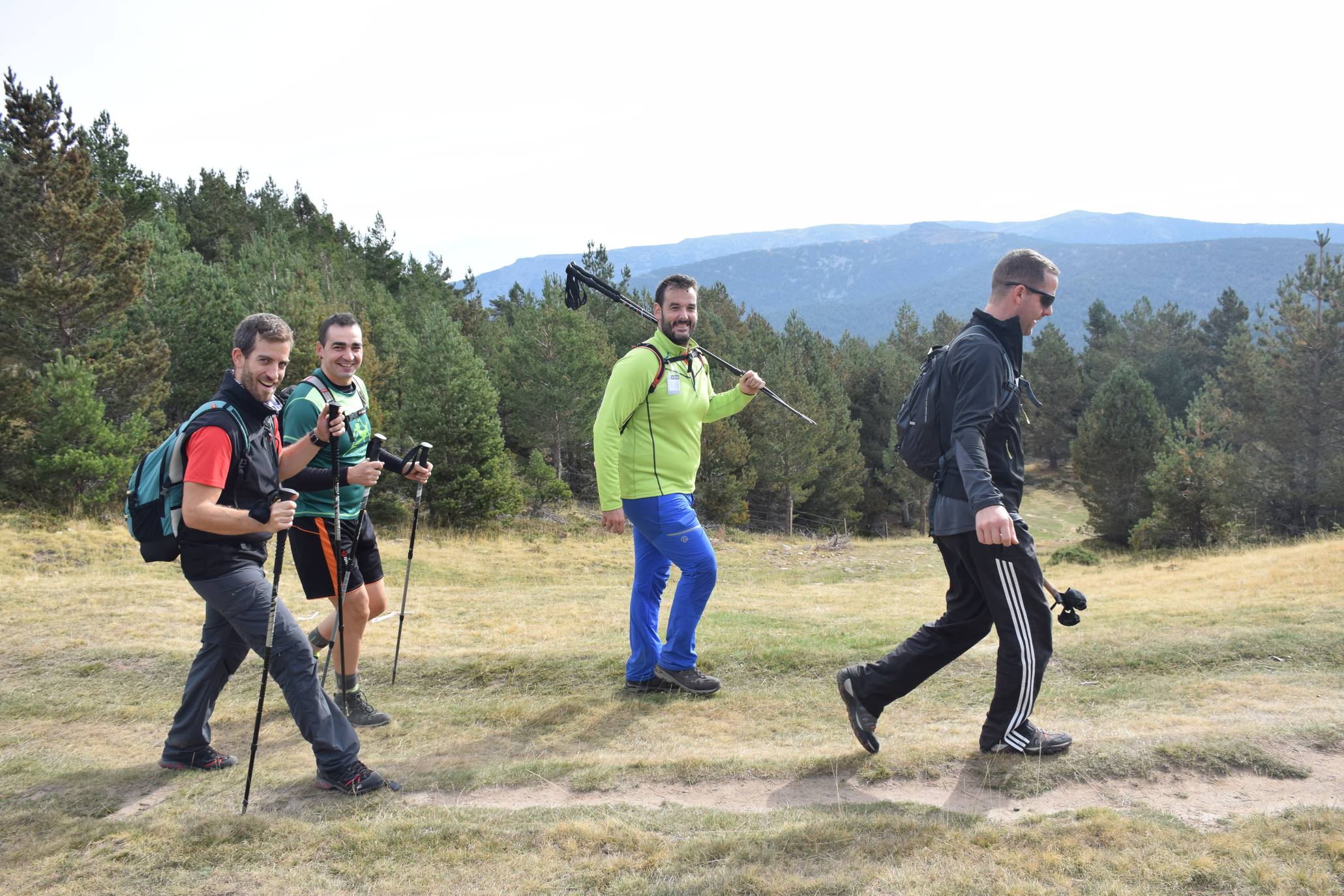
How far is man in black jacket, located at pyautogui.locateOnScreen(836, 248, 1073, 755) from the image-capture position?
411cm

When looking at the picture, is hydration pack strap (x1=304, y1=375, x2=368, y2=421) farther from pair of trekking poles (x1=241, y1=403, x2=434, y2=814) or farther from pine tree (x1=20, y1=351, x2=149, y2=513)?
pine tree (x1=20, y1=351, x2=149, y2=513)

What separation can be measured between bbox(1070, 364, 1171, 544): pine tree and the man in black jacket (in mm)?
32841

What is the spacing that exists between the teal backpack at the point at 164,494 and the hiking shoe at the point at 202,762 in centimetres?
128

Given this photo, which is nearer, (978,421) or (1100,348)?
(978,421)

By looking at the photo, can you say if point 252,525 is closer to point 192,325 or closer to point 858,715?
point 858,715

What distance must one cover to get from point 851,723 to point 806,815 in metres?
0.93

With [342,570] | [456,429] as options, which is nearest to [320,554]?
[342,570]

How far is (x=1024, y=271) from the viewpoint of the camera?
4.32 m

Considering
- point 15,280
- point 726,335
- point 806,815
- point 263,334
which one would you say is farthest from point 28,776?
point 726,335

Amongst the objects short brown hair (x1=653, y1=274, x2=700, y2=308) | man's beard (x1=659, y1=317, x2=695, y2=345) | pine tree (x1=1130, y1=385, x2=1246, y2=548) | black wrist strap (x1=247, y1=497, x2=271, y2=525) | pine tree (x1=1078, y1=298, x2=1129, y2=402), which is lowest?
pine tree (x1=1130, y1=385, x2=1246, y2=548)

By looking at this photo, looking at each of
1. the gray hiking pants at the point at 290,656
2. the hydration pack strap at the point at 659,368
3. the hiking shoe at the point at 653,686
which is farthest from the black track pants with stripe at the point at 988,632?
the gray hiking pants at the point at 290,656

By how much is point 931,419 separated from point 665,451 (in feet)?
6.19

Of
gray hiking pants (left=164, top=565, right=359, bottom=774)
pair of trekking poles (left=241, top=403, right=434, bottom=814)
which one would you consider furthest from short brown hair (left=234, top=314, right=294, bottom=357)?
gray hiking pants (left=164, top=565, right=359, bottom=774)

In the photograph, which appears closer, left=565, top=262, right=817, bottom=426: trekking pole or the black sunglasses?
the black sunglasses
